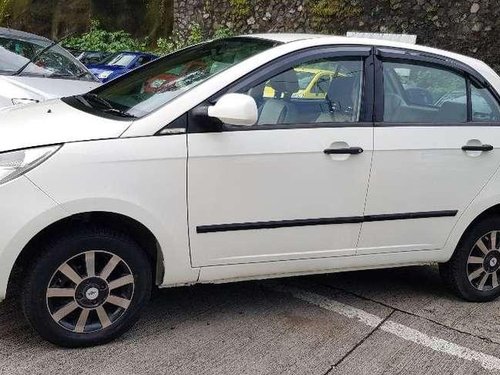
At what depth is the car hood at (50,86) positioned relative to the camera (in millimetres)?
5875

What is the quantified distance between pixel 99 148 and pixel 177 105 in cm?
49

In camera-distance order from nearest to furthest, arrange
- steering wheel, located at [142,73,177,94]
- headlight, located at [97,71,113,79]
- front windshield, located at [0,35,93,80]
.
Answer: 1. steering wheel, located at [142,73,177,94]
2. front windshield, located at [0,35,93,80]
3. headlight, located at [97,71,113,79]

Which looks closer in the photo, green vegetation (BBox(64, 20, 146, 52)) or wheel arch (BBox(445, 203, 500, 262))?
wheel arch (BBox(445, 203, 500, 262))

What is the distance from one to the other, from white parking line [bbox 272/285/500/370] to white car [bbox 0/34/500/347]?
358mm

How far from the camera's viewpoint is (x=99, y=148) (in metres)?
3.24

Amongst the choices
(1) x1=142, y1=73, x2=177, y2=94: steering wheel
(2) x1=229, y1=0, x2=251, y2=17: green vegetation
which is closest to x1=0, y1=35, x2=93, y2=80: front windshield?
(1) x1=142, y1=73, x2=177, y2=94: steering wheel

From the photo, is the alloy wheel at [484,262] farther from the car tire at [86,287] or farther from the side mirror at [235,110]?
the car tire at [86,287]

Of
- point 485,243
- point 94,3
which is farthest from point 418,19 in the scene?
point 94,3

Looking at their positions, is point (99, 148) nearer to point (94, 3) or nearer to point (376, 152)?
point (376, 152)

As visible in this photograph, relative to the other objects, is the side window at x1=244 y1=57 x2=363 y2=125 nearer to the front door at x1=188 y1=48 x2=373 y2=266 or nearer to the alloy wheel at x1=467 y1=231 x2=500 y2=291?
the front door at x1=188 y1=48 x2=373 y2=266

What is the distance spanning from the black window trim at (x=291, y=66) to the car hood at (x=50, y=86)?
2.73 meters

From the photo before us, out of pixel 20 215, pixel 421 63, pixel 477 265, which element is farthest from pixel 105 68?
pixel 20 215

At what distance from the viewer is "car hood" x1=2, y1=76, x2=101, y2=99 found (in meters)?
5.88

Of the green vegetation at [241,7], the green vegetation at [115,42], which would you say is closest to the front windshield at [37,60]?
the green vegetation at [241,7]
